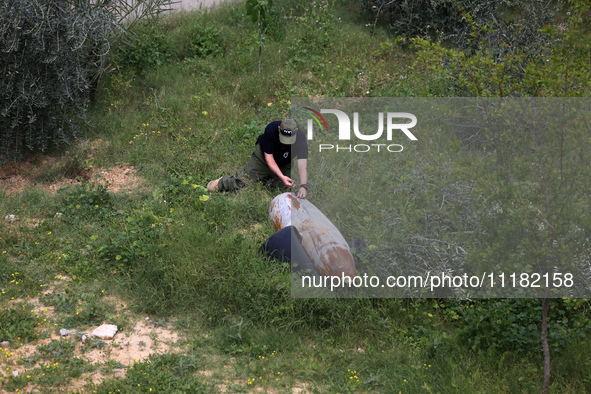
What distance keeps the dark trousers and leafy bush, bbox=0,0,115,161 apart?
2430mm

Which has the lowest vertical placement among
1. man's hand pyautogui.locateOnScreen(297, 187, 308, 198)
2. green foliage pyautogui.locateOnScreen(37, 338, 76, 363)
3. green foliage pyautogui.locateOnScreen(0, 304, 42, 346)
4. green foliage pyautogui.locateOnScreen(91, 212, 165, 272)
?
green foliage pyautogui.locateOnScreen(37, 338, 76, 363)

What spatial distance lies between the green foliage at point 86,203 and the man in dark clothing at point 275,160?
128 cm

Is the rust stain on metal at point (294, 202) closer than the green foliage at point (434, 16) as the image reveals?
Yes

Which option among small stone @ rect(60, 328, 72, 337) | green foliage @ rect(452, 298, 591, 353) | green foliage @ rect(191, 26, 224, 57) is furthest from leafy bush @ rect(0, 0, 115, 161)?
green foliage @ rect(452, 298, 591, 353)

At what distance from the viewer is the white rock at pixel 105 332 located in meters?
4.69

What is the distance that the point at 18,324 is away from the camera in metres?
4.68

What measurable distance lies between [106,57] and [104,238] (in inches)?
141

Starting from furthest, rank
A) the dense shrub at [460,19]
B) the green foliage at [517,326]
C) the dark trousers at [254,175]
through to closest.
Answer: the dense shrub at [460,19], the dark trousers at [254,175], the green foliage at [517,326]

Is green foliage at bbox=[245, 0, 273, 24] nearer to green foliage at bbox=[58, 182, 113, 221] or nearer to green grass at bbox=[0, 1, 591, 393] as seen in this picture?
green grass at bbox=[0, 1, 591, 393]

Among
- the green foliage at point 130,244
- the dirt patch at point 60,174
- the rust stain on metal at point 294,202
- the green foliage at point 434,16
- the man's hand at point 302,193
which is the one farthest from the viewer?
the green foliage at point 434,16

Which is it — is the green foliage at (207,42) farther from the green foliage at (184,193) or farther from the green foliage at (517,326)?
the green foliage at (517,326)

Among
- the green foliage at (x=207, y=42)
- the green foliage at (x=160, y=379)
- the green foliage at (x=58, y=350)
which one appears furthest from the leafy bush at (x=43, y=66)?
the green foliage at (x=160, y=379)

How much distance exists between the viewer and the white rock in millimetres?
4691

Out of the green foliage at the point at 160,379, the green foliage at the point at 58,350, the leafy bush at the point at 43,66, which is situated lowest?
the green foliage at the point at 160,379
